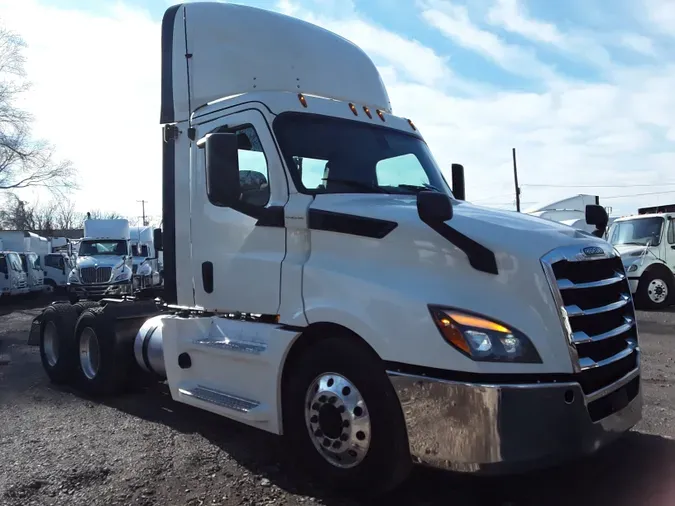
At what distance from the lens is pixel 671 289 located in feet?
48.0

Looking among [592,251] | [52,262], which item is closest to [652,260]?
[592,251]

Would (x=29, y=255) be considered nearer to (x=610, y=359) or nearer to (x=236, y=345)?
(x=236, y=345)

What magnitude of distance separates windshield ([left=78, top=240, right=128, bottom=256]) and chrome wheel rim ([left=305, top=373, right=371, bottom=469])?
19699 mm

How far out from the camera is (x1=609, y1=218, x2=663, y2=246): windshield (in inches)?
592

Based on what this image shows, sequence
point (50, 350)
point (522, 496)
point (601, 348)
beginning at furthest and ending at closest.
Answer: point (50, 350), point (522, 496), point (601, 348)

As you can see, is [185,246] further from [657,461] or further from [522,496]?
[657,461]

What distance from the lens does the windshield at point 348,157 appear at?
4363 mm

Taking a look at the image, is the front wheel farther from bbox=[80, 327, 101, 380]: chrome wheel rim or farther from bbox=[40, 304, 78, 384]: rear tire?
bbox=[40, 304, 78, 384]: rear tire

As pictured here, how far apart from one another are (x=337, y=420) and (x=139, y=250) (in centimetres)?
2037

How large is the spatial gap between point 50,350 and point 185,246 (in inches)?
150

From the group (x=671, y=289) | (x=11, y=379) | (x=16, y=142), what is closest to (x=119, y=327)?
(x=11, y=379)

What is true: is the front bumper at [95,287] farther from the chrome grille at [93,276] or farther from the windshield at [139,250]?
the windshield at [139,250]

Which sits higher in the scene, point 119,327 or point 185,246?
point 185,246

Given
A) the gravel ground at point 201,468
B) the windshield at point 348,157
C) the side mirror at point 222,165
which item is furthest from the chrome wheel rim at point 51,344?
the windshield at point 348,157
